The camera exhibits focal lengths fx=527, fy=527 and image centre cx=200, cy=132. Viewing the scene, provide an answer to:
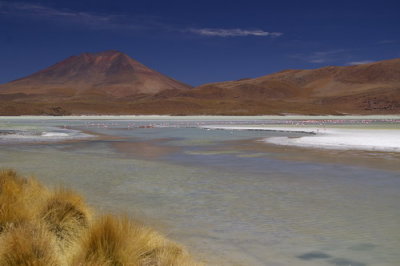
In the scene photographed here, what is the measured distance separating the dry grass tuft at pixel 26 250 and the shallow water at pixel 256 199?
5.17 ft

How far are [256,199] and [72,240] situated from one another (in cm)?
352

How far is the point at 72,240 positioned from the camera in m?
5.41

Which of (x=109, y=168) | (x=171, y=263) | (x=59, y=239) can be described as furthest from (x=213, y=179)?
(x=171, y=263)

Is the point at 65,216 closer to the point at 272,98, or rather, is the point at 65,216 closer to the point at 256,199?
the point at 256,199

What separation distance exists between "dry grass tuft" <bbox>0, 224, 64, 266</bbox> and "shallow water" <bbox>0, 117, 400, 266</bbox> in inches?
62.1

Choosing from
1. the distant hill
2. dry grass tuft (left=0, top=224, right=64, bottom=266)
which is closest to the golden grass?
dry grass tuft (left=0, top=224, right=64, bottom=266)

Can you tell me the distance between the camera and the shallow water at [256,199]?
5.46 metres

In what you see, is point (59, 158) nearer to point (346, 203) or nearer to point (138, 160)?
point (138, 160)

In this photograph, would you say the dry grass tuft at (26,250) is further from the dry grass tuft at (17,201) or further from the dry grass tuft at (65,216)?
the dry grass tuft at (65,216)

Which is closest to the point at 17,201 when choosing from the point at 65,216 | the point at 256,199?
the point at 65,216

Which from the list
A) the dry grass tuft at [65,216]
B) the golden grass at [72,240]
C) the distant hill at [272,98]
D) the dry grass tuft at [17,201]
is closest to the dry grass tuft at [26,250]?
the golden grass at [72,240]

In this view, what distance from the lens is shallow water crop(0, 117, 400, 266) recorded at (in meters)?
5.46

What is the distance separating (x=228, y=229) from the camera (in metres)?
6.27

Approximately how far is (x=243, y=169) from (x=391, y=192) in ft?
13.1
